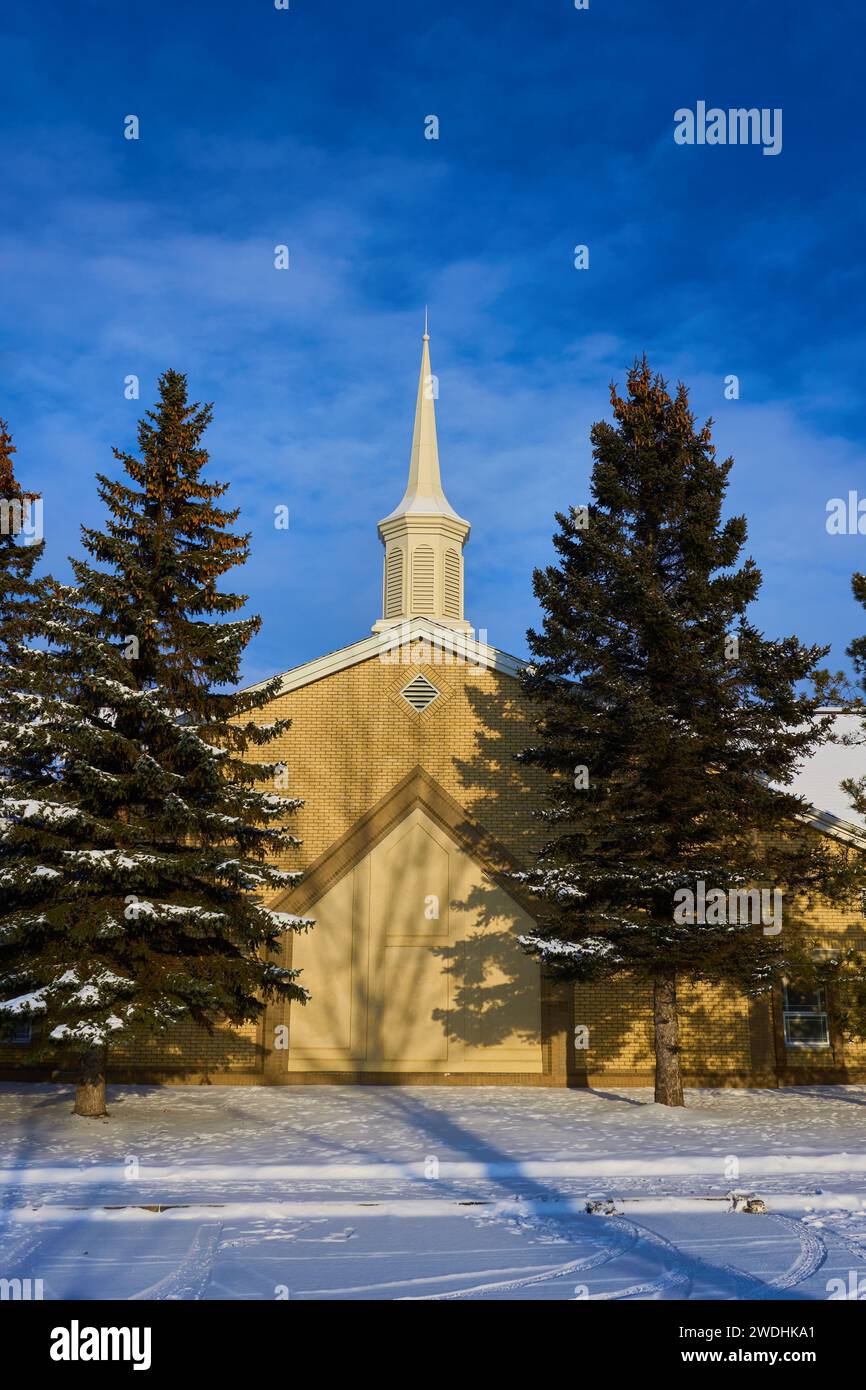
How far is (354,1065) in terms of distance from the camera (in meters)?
20.0

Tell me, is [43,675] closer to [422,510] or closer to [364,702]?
[364,702]

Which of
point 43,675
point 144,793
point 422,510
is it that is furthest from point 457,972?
point 422,510

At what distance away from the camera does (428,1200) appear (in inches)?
387

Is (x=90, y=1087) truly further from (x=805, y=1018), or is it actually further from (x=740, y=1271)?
(x=805, y=1018)

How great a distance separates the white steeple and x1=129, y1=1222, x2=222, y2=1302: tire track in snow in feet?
63.4

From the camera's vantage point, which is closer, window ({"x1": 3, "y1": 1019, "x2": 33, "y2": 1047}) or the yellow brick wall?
window ({"x1": 3, "y1": 1019, "x2": 33, "y2": 1047})

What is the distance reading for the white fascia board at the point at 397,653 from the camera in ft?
71.3

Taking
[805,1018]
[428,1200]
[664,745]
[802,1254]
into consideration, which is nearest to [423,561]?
[664,745]

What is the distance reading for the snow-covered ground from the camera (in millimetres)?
7305

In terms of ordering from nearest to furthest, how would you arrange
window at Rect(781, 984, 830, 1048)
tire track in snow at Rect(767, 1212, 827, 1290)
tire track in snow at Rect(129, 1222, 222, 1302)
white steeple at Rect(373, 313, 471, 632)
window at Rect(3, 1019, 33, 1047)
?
tire track in snow at Rect(129, 1222, 222, 1302) < tire track in snow at Rect(767, 1212, 827, 1290) < window at Rect(3, 1019, 33, 1047) < window at Rect(781, 984, 830, 1048) < white steeple at Rect(373, 313, 471, 632)

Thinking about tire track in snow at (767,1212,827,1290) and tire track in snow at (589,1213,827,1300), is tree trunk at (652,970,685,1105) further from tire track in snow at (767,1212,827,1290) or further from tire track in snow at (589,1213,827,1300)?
tire track in snow at (589,1213,827,1300)

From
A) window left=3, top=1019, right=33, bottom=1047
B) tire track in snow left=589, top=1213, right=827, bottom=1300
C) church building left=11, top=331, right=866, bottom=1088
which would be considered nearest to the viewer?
tire track in snow left=589, top=1213, right=827, bottom=1300

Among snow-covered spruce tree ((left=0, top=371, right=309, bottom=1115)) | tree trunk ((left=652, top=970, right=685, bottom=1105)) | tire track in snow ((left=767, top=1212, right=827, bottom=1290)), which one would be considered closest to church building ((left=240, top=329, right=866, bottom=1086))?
tree trunk ((left=652, top=970, right=685, bottom=1105))
